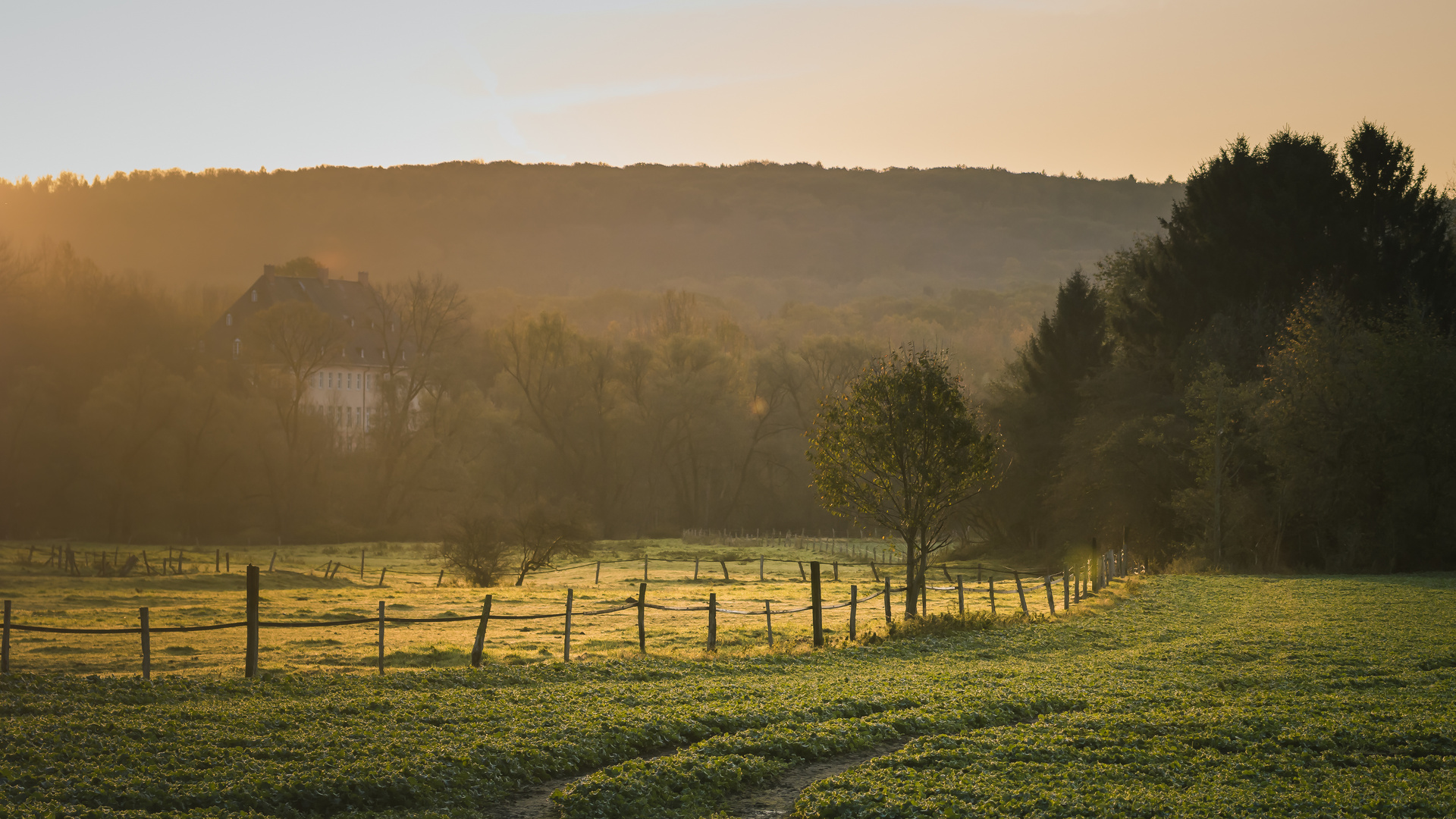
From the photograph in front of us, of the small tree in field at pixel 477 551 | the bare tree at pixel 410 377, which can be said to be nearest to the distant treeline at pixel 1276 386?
the small tree in field at pixel 477 551

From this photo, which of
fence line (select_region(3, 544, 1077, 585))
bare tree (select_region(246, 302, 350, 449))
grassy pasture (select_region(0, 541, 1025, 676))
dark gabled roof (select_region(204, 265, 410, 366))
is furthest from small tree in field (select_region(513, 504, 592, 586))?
dark gabled roof (select_region(204, 265, 410, 366))

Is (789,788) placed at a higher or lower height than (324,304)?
lower

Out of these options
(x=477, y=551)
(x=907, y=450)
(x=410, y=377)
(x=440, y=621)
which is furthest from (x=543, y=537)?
(x=410, y=377)

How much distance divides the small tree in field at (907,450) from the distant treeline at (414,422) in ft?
98.7

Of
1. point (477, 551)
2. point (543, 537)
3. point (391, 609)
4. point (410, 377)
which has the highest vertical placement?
point (410, 377)

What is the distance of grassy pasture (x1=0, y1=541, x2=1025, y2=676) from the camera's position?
86.4 feet

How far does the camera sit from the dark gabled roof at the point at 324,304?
9562 cm

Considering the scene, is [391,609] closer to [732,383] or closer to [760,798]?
[760,798]

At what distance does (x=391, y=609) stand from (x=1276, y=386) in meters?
36.5

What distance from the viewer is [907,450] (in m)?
27.3

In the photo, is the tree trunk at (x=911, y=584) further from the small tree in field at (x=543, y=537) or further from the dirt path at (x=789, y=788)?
the small tree in field at (x=543, y=537)

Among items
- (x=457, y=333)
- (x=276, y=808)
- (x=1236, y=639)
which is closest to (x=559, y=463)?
(x=457, y=333)

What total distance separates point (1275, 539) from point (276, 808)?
148 ft

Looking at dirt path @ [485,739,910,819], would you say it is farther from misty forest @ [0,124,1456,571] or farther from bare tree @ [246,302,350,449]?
bare tree @ [246,302,350,449]
